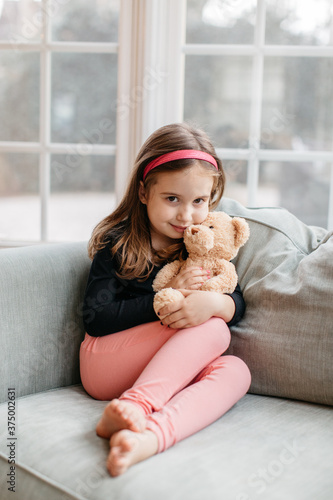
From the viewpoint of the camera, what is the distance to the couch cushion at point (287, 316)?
1.36m

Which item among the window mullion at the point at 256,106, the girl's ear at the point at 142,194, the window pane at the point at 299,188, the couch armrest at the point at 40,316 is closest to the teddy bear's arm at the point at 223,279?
the girl's ear at the point at 142,194

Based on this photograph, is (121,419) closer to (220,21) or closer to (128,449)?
(128,449)

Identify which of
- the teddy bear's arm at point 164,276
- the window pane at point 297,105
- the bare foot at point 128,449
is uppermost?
the window pane at point 297,105

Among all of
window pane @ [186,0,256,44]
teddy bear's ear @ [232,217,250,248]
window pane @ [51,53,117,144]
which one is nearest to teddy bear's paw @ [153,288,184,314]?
teddy bear's ear @ [232,217,250,248]

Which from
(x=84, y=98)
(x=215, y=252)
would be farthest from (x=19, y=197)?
(x=215, y=252)

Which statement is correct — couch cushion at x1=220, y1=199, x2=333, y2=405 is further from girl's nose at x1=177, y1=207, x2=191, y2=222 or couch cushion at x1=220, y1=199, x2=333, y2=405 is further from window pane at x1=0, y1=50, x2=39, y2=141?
Result: window pane at x1=0, y1=50, x2=39, y2=141

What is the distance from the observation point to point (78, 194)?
8.06 ft

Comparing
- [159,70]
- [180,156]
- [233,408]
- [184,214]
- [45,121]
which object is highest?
[159,70]

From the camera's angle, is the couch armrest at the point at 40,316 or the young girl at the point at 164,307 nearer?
the young girl at the point at 164,307

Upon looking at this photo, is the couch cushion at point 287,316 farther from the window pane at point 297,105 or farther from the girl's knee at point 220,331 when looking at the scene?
the window pane at point 297,105

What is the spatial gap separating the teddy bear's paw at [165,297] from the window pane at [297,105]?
1098mm

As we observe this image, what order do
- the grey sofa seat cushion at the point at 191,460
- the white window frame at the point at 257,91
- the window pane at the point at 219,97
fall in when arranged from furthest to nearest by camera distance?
the window pane at the point at 219,97, the white window frame at the point at 257,91, the grey sofa seat cushion at the point at 191,460

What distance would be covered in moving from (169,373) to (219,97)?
4.65ft

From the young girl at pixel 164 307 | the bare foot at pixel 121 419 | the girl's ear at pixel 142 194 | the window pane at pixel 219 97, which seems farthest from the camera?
the window pane at pixel 219 97
